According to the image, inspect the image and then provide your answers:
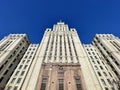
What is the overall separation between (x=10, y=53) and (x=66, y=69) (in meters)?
22.7

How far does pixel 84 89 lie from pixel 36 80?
13264 mm

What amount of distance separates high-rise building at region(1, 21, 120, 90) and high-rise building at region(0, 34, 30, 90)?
9.33 feet

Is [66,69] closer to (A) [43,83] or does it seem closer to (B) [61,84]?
(B) [61,84]

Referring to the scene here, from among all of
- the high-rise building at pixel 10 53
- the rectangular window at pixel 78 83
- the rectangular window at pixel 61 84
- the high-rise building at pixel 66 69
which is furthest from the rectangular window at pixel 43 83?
the high-rise building at pixel 10 53

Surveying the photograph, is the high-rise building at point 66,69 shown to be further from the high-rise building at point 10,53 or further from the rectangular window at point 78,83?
the high-rise building at point 10,53

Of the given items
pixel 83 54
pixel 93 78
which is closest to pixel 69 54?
pixel 83 54

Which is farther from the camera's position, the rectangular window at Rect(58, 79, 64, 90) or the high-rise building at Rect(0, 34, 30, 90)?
the high-rise building at Rect(0, 34, 30, 90)

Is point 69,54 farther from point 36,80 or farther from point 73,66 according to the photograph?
point 36,80

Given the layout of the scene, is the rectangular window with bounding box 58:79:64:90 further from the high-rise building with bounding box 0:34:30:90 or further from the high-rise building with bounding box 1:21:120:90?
the high-rise building with bounding box 0:34:30:90

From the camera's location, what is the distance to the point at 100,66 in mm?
53625

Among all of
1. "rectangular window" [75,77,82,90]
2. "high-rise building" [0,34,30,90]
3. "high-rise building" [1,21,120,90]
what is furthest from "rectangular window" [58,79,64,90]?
"high-rise building" [0,34,30,90]

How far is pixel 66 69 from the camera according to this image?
48719mm

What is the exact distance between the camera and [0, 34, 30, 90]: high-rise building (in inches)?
1968

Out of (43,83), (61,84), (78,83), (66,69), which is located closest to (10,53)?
(43,83)
